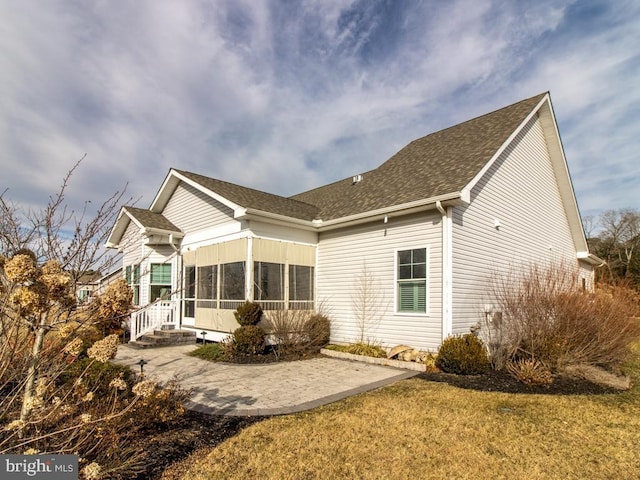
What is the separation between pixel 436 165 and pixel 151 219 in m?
10.6

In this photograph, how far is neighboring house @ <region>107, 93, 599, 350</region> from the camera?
941 cm

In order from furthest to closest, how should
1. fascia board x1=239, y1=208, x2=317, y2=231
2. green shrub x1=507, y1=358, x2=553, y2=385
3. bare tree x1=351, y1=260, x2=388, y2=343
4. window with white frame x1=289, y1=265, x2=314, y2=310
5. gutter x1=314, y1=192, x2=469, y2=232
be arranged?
1. window with white frame x1=289, y1=265, x2=314, y2=310
2. fascia board x1=239, y1=208, x2=317, y2=231
3. bare tree x1=351, y1=260, x2=388, y2=343
4. gutter x1=314, y1=192, x2=469, y2=232
5. green shrub x1=507, y1=358, x2=553, y2=385

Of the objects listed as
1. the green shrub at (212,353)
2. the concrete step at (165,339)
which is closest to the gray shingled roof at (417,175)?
the concrete step at (165,339)

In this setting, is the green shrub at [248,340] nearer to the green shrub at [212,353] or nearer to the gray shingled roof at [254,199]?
the green shrub at [212,353]

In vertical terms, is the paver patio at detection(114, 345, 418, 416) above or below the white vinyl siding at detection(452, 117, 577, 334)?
below

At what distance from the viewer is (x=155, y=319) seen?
1329 cm

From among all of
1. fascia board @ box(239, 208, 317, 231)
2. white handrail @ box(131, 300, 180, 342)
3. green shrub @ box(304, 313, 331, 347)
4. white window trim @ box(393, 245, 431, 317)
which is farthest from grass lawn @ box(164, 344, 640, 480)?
white handrail @ box(131, 300, 180, 342)

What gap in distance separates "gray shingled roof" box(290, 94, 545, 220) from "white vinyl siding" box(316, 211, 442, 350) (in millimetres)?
724

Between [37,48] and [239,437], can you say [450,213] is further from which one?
[37,48]

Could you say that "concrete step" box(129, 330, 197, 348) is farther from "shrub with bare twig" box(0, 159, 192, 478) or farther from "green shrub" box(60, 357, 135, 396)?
"shrub with bare twig" box(0, 159, 192, 478)

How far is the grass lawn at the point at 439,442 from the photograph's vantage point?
3.71 metres

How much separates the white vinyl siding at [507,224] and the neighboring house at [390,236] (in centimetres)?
4

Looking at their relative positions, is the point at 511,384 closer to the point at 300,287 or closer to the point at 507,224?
the point at 507,224

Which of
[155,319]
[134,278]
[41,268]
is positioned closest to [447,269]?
[134,278]
